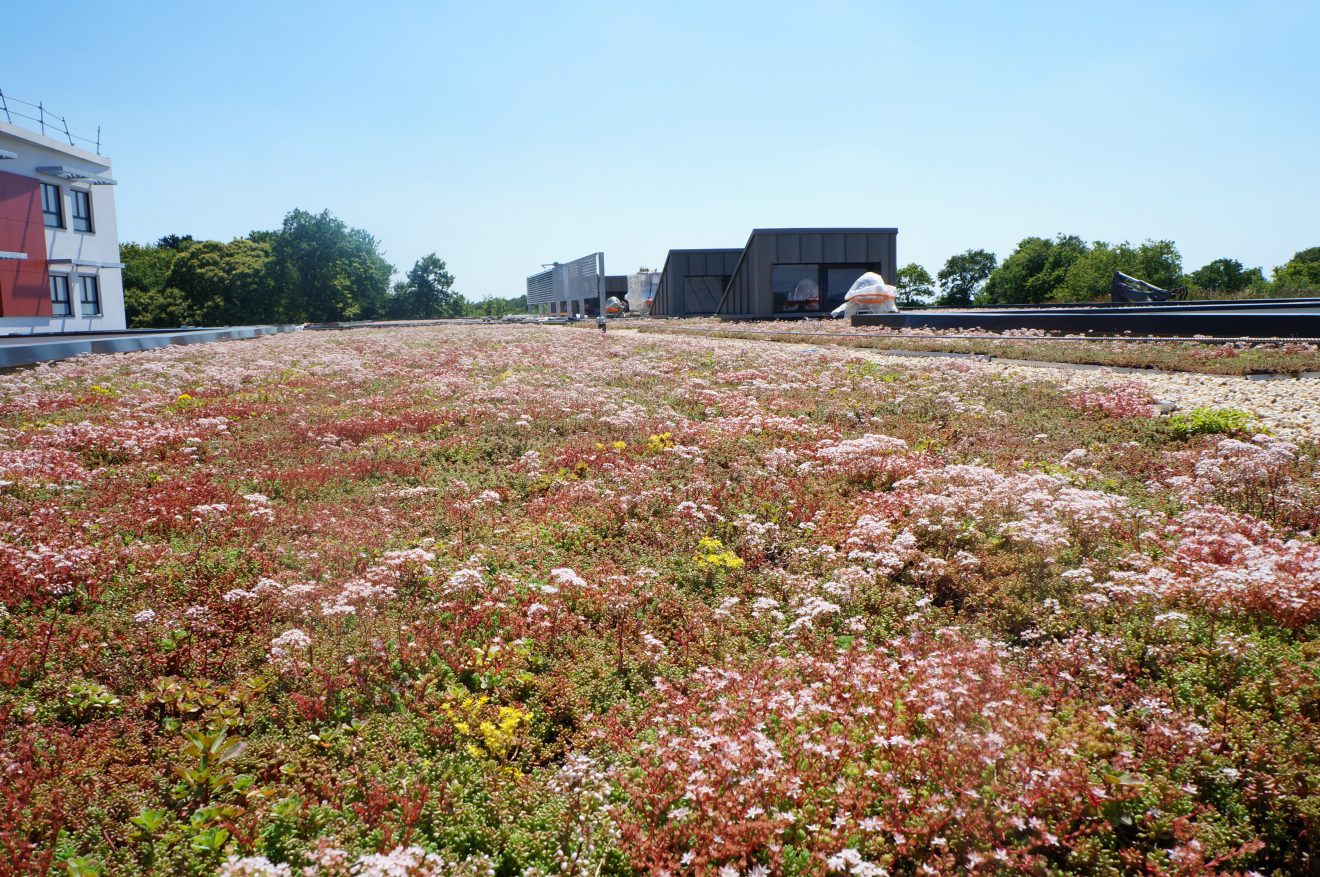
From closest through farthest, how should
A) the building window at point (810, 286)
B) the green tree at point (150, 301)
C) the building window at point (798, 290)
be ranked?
1. the building window at point (810, 286)
2. the building window at point (798, 290)
3. the green tree at point (150, 301)

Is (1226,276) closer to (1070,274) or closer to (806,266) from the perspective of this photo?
(1070,274)

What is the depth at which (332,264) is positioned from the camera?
92.8 metres

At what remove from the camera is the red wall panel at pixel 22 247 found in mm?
42947

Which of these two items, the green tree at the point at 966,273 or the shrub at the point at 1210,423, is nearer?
the shrub at the point at 1210,423

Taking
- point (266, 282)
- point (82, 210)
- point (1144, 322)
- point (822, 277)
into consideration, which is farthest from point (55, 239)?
point (1144, 322)

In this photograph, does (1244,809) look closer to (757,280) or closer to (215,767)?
(215,767)

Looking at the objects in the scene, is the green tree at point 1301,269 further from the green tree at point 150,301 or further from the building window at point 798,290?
the green tree at point 150,301

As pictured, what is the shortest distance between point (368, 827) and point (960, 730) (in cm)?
317

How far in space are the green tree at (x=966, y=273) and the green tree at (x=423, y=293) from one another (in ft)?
231

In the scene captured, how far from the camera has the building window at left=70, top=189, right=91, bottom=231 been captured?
→ 1972 inches

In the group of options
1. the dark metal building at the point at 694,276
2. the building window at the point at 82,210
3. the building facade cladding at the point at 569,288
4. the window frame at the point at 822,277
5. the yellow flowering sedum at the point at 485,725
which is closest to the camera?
the yellow flowering sedum at the point at 485,725

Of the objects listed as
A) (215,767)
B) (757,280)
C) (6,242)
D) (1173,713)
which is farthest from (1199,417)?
(6,242)

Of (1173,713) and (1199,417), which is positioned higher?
(1199,417)

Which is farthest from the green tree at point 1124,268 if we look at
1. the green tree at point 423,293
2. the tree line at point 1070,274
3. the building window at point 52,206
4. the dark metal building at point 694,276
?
the building window at point 52,206
